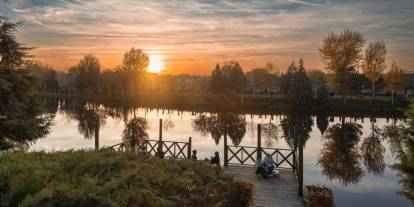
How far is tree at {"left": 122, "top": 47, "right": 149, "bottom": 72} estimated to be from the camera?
11325cm

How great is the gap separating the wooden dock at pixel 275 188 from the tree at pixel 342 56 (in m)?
56.9


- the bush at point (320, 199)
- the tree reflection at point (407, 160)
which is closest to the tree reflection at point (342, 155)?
the tree reflection at point (407, 160)

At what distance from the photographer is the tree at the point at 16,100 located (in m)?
22.0

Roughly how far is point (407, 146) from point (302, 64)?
6502 cm

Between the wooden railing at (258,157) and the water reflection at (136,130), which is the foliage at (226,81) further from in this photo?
the wooden railing at (258,157)

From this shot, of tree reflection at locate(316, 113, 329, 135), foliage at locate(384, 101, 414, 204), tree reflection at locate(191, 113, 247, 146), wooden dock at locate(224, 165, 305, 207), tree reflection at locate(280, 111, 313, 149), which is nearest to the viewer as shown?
foliage at locate(384, 101, 414, 204)

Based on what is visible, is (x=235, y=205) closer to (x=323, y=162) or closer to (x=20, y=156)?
(x=20, y=156)

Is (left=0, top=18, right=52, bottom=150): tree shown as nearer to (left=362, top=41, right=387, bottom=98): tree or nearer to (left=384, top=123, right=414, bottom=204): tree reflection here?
(left=384, top=123, right=414, bottom=204): tree reflection

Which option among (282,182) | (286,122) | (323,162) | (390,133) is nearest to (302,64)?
(286,122)

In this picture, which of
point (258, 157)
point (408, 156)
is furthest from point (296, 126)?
point (408, 156)

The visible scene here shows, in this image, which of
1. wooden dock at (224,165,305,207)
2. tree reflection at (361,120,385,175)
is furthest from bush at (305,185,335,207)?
tree reflection at (361,120,385,175)

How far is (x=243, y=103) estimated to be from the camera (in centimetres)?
8725

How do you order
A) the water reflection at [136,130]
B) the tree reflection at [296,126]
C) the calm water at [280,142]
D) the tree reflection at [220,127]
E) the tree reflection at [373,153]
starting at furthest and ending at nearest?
the tree reflection at [220,127] < the tree reflection at [296,126] < the water reflection at [136,130] < the tree reflection at [373,153] < the calm water at [280,142]

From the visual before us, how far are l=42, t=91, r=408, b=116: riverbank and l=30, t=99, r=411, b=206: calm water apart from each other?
9.12 meters
